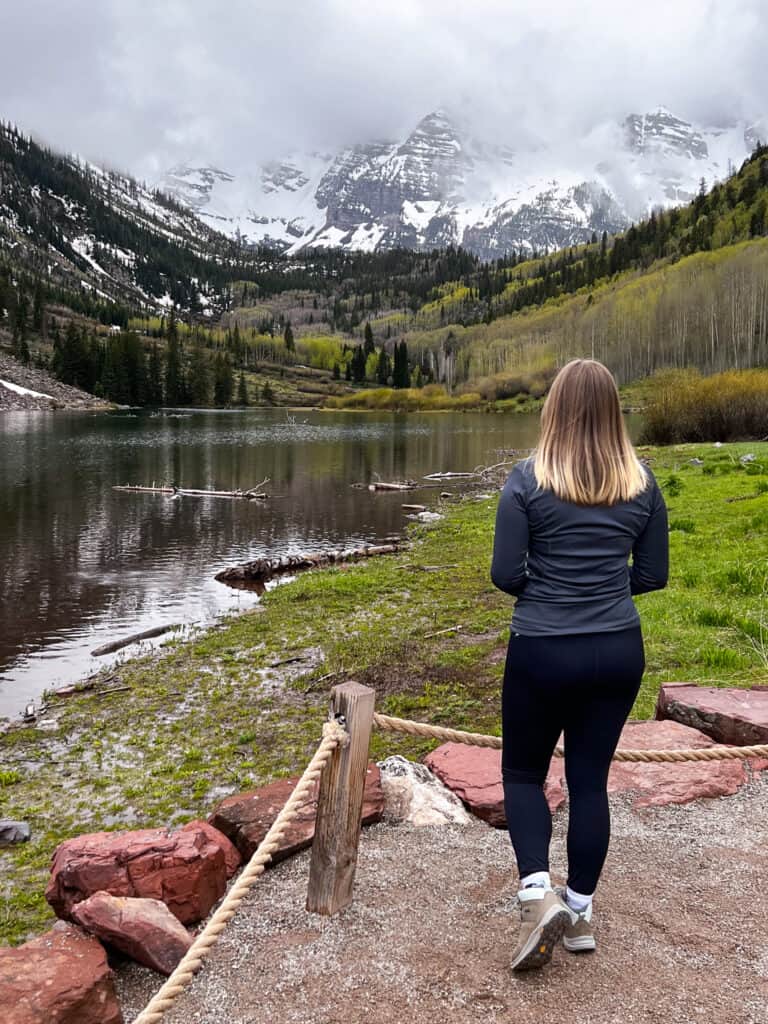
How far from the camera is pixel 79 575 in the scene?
18.7m

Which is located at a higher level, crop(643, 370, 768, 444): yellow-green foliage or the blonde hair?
crop(643, 370, 768, 444): yellow-green foliage

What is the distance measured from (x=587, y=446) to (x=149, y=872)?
3.86 meters

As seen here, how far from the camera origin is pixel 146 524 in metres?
26.3

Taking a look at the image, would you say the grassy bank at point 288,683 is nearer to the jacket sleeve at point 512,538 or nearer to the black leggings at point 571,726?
the black leggings at point 571,726

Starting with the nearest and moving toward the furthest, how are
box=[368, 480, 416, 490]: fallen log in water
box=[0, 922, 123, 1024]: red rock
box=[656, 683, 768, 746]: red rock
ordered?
1. box=[0, 922, 123, 1024]: red rock
2. box=[656, 683, 768, 746]: red rock
3. box=[368, 480, 416, 490]: fallen log in water

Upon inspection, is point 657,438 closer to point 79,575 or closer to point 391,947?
point 79,575

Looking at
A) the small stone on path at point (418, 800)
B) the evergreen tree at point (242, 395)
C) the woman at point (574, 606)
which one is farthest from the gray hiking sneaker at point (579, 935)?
the evergreen tree at point (242, 395)

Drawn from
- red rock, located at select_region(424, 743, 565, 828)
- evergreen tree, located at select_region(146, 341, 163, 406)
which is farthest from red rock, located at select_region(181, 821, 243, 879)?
evergreen tree, located at select_region(146, 341, 163, 406)

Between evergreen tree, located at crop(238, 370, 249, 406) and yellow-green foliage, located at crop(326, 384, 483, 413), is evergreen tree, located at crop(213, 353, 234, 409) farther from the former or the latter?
yellow-green foliage, located at crop(326, 384, 483, 413)

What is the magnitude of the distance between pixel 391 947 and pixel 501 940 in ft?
2.09

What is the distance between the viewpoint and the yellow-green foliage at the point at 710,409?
4109 centimetres

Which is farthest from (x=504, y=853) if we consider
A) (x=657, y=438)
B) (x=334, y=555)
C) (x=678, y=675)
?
(x=657, y=438)

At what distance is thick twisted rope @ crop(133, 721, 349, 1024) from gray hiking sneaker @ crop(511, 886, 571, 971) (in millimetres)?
1317

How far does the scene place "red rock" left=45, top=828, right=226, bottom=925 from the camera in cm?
443
